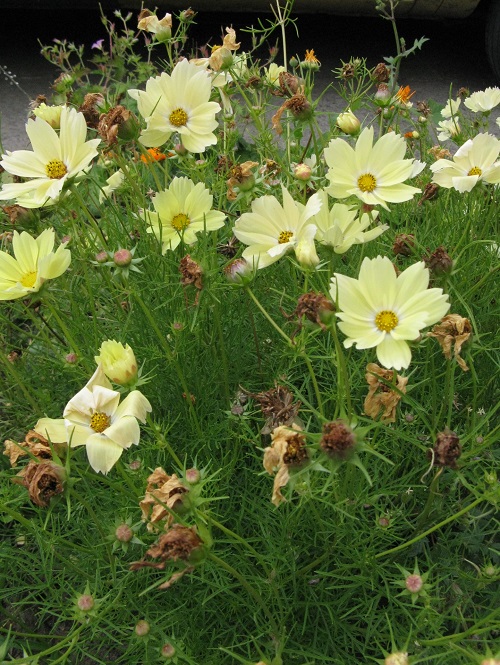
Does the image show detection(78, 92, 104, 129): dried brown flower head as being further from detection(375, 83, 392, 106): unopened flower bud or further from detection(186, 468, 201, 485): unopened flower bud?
detection(186, 468, 201, 485): unopened flower bud

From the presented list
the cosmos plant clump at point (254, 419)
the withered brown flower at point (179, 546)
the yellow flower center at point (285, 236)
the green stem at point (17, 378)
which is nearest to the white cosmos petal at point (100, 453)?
the cosmos plant clump at point (254, 419)

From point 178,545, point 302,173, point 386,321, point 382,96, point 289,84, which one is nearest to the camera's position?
point 178,545

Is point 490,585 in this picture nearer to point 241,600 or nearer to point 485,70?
point 241,600

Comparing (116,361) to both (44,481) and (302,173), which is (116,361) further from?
(302,173)

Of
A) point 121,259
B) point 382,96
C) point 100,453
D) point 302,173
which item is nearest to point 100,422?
point 100,453

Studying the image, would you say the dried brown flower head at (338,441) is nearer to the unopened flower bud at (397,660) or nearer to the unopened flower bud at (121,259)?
the unopened flower bud at (397,660)

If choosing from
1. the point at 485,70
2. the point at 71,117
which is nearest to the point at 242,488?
the point at 71,117

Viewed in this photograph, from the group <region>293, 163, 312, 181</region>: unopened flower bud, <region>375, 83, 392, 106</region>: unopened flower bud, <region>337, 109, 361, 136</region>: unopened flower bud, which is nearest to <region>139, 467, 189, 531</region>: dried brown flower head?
<region>293, 163, 312, 181</region>: unopened flower bud
